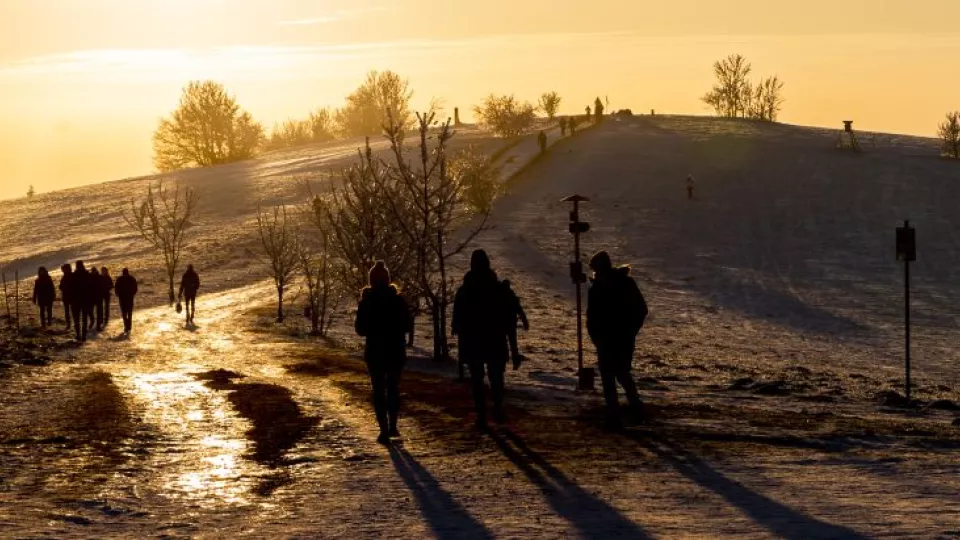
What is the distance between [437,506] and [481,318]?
483 centimetres

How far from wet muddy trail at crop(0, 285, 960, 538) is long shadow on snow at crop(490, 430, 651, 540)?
0.03 m

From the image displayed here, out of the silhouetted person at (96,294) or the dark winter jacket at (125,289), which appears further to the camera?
the dark winter jacket at (125,289)

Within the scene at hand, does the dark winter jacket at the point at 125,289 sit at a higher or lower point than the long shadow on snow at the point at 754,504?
higher

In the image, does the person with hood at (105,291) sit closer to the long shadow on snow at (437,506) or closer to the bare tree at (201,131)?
the long shadow on snow at (437,506)

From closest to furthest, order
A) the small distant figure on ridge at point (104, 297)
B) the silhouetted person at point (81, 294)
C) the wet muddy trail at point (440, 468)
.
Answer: the wet muddy trail at point (440, 468), the silhouetted person at point (81, 294), the small distant figure on ridge at point (104, 297)

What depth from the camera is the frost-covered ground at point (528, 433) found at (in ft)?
36.9

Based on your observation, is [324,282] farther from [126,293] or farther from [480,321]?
[480,321]

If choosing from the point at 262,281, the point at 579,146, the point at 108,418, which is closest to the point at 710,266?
the point at 262,281

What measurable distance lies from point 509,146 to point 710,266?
43.1m

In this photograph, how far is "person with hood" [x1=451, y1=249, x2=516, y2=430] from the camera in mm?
16188

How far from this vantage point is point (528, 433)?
52.3ft

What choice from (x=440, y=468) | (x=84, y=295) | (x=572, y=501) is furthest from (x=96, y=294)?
(x=572, y=501)

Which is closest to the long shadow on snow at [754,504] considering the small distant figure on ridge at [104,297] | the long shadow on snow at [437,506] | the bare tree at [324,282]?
the long shadow on snow at [437,506]

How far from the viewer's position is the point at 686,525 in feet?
34.9
